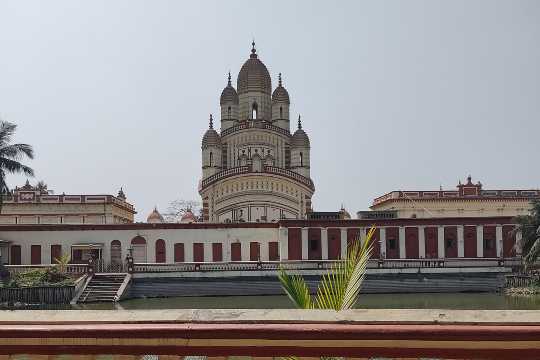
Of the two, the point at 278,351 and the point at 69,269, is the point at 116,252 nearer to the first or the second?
the point at 69,269

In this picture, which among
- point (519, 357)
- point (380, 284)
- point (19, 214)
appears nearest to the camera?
point (519, 357)

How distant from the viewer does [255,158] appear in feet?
185

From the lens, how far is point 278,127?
63.2 meters

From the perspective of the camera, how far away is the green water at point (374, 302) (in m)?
30.7

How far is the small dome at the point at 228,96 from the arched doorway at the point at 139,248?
23.5 meters

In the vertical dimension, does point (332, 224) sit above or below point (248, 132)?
below

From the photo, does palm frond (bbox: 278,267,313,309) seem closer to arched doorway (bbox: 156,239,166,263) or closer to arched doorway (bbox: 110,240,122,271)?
arched doorway (bbox: 156,239,166,263)

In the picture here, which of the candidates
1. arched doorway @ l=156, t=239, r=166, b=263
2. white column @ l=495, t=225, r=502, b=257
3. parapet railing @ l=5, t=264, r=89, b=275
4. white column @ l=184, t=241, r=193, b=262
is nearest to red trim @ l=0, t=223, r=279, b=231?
arched doorway @ l=156, t=239, r=166, b=263

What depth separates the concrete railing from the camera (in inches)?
113

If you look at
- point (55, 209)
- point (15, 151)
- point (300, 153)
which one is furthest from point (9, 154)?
point (300, 153)

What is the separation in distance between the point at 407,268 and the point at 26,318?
3753 cm

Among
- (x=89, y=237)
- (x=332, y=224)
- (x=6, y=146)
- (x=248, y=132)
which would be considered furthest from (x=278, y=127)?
(x=6, y=146)

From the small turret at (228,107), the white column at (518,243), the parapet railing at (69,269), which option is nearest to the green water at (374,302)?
the parapet railing at (69,269)

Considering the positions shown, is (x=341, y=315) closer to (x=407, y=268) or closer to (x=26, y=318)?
(x=26, y=318)
